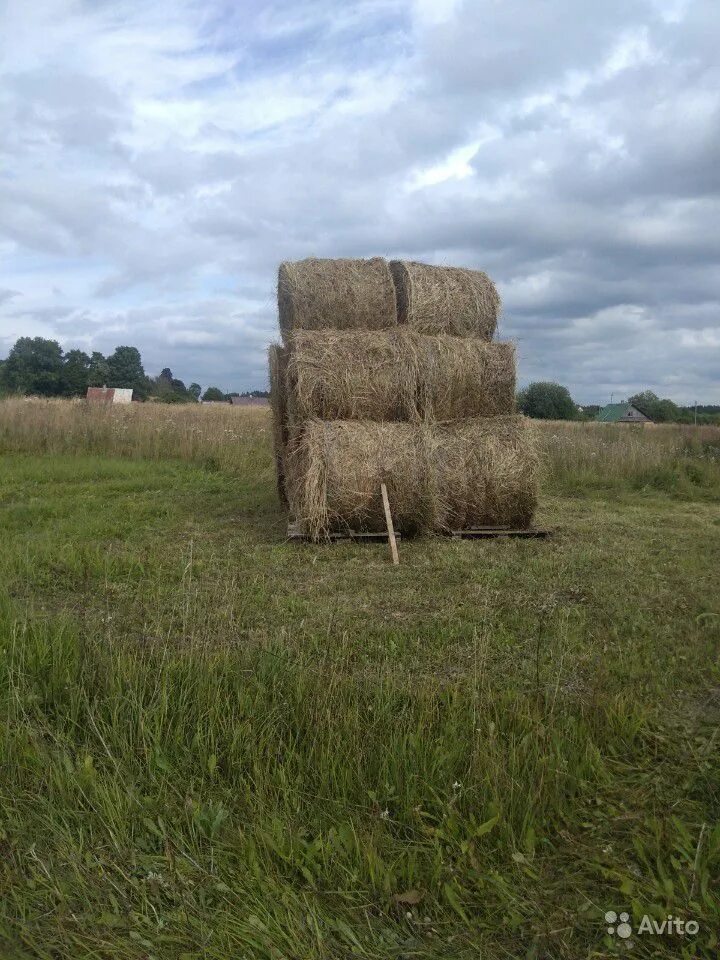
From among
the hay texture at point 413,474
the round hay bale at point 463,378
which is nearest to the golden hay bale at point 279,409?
the hay texture at point 413,474

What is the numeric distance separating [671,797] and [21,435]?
560 inches

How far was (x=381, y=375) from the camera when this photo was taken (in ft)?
25.6

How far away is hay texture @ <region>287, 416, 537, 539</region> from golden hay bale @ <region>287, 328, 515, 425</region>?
21 cm

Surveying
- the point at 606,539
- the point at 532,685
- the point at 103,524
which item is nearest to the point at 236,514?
the point at 103,524

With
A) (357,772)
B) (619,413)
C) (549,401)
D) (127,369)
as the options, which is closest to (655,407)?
(619,413)

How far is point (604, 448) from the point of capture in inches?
531

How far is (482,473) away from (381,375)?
136cm

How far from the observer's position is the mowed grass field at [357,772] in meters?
2.21

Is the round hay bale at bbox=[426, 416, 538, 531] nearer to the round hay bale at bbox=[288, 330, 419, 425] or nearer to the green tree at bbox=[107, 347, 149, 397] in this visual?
the round hay bale at bbox=[288, 330, 419, 425]

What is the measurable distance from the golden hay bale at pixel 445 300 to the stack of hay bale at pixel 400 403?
0.01m

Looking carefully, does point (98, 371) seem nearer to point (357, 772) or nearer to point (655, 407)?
point (655, 407)

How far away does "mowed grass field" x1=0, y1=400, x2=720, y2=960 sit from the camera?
87.2 inches

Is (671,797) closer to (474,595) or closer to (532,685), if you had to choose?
(532,685)

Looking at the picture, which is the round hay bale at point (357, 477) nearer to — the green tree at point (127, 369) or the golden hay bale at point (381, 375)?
the golden hay bale at point (381, 375)
